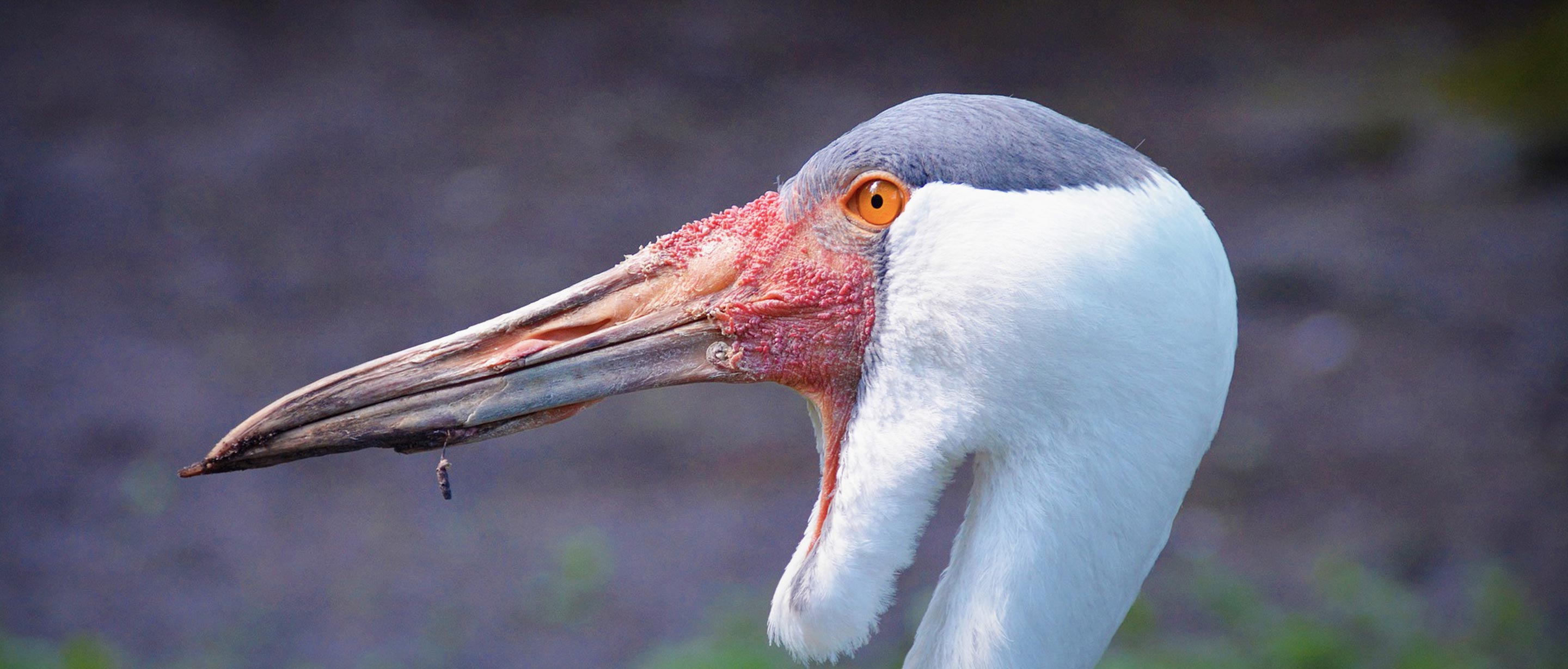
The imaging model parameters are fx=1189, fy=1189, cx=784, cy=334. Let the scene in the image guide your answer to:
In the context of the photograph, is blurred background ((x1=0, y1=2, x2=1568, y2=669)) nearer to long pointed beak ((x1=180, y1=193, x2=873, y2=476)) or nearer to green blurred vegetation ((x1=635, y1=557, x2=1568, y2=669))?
green blurred vegetation ((x1=635, y1=557, x2=1568, y2=669))

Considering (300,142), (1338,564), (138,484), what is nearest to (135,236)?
(300,142)

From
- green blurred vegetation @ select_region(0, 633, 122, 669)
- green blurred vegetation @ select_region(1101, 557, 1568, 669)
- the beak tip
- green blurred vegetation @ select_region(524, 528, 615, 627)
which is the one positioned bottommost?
green blurred vegetation @ select_region(0, 633, 122, 669)

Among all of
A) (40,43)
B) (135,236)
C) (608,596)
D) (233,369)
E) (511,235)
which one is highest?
(40,43)

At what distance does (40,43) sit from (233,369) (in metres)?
3.72

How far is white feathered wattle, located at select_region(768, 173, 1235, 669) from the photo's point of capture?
2.07 m

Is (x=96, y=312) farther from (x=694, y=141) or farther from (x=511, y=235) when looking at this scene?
(x=694, y=141)

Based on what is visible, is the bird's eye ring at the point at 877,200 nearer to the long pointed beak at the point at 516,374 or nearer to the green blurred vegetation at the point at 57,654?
the long pointed beak at the point at 516,374

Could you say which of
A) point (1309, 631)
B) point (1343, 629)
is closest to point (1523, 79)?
point (1343, 629)

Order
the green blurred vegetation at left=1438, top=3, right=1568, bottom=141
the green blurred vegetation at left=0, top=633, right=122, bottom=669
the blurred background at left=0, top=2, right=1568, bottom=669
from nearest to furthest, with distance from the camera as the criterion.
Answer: the green blurred vegetation at left=0, top=633, right=122, bottom=669, the blurred background at left=0, top=2, right=1568, bottom=669, the green blurred vegetation at left=1438, top=3, right=1568, bottom=141

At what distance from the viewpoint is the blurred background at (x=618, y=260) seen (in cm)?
544

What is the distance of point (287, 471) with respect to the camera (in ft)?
20.7

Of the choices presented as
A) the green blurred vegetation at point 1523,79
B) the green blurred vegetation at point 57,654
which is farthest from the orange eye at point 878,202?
the green blurred vegetation at point 1523,79

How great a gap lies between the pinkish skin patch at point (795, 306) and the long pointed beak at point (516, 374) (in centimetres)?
4

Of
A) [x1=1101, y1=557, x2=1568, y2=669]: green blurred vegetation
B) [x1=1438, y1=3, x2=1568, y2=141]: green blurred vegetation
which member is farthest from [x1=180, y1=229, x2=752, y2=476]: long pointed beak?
[x1=1438, y1=3, x2=1568, y2=141]: green blurred vegetation
